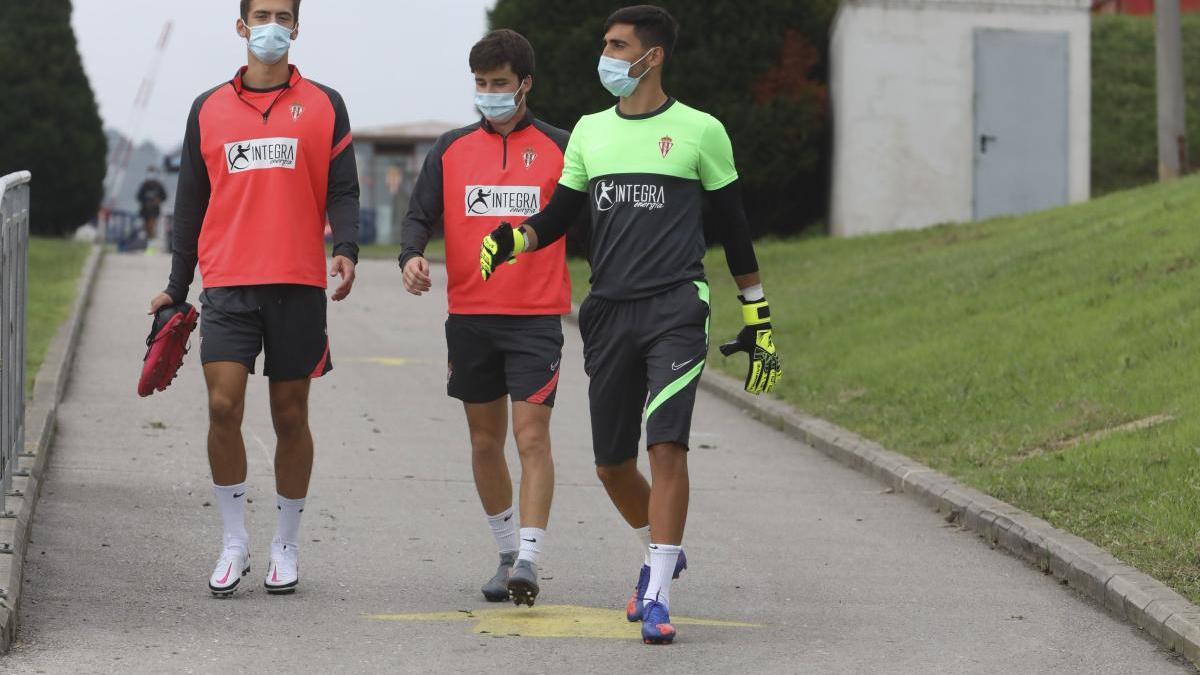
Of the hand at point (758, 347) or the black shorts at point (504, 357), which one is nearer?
the hand at point (758, 347)

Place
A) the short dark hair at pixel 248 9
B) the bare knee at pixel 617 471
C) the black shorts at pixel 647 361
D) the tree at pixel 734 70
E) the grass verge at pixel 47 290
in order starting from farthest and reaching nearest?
1. the tree at pixel 734 70
2. the grass verge at pixel 47 290
3. the short dark hair at pixel 248 9
4. the bare knee at pixel 617 471
5. the black shorts at pixel 647 361

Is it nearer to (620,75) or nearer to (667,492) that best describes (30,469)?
(667,492)

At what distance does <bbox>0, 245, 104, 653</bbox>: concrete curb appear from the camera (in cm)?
675

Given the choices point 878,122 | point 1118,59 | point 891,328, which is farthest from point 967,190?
point 891,328

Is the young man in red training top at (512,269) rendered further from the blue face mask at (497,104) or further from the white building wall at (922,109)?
the white building wall at (922,109)

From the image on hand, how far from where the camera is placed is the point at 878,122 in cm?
3000

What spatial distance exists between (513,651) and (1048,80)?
81.4ft

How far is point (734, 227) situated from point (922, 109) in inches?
929

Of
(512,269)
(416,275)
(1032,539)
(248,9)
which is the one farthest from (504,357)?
(1032,539)

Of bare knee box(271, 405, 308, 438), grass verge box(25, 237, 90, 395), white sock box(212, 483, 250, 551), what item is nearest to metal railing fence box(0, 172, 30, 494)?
white sock box(212, 483, 250, 551)

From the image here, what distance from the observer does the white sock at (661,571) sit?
6.84 meters

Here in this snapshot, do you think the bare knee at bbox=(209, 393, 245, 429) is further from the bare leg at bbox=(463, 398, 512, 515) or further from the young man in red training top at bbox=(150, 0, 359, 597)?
the bare leg at bbox=(463, 398, 512, 515)

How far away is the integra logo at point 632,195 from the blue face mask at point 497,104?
0.57 metres

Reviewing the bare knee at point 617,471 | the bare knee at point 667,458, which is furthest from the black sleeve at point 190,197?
the bare knee at point 667,458
